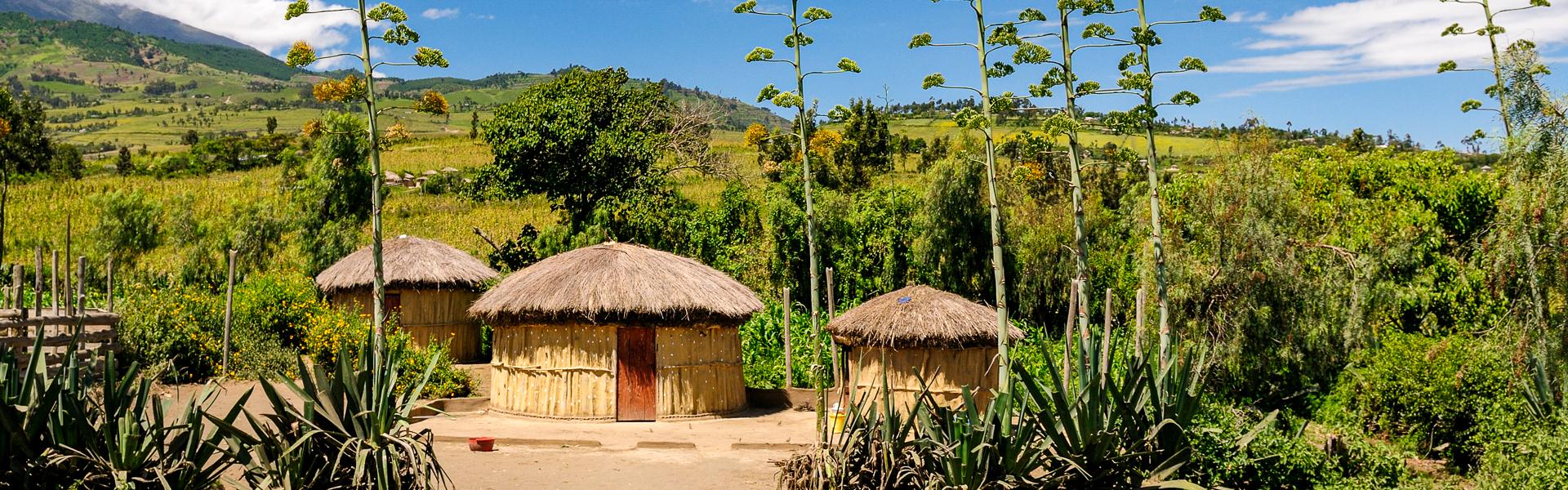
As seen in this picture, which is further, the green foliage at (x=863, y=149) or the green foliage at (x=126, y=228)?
the green foliage at (x=863, y=149)

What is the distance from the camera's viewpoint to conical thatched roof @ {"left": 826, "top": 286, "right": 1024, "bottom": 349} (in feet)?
47.9

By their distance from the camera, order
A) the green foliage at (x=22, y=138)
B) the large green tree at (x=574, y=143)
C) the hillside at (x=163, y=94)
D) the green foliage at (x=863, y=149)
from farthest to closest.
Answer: the hillside at (x=163, y=94) → the green foliage at (x=863, y=149) → the green foliage at (x=22, y=138) → the large green tree at (x=574, y=143)

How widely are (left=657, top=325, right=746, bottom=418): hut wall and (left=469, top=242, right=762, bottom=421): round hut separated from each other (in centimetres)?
1

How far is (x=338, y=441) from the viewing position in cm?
832

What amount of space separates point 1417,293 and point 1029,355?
20.2ft

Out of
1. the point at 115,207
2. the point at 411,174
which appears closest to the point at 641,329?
the point at 115,207

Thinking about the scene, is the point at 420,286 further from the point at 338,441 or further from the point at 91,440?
the point at 338,441

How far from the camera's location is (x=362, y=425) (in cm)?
848

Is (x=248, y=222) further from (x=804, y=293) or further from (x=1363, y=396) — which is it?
(x=1363, y=396)

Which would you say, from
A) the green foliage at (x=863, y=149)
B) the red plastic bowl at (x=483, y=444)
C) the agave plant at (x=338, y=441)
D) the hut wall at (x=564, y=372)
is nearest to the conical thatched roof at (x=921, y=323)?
the hut wall at (x=564, y=372)

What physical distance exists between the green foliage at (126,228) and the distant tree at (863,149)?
1573 centimetres

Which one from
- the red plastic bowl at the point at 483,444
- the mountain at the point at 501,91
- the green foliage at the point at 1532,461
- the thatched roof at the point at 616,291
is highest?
the mountain at the point at 501,91

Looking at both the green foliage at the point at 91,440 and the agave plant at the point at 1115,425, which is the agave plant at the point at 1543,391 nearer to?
the agave plant at the point at 1115,425

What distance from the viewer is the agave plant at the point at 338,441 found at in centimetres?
825
